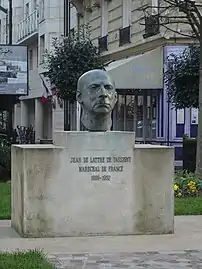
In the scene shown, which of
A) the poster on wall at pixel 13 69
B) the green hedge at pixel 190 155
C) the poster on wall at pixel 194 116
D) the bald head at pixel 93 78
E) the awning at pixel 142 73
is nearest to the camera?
the bald head at pixel 93 78

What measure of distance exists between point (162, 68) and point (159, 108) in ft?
6.34

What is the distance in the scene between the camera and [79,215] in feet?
31.7

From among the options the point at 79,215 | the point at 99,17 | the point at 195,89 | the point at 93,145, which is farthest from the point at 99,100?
the point at 99,17

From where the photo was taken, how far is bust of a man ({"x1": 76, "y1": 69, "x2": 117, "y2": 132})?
9836mm

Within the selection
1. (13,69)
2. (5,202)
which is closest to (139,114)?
(13,69)

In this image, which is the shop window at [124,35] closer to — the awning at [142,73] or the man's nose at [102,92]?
the awning at [142,73]

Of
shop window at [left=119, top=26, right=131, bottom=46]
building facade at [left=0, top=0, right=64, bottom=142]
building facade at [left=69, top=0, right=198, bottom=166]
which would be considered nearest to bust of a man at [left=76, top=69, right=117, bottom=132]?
building facade at [left=69, top=0, right=198, bottom=166]

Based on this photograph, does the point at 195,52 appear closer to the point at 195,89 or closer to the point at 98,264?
the point at 195,89

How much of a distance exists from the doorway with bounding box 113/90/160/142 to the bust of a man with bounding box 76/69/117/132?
646 inches

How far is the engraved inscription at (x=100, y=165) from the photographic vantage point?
9.62 m

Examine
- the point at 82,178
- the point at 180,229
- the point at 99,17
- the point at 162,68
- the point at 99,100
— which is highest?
the point at 99,17

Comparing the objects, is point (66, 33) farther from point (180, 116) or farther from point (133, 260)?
point (133, 260)

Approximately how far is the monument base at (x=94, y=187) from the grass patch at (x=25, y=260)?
1415 mm

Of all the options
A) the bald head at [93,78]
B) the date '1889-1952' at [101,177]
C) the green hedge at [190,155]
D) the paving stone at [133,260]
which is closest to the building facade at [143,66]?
the green hedge at [190,155]
